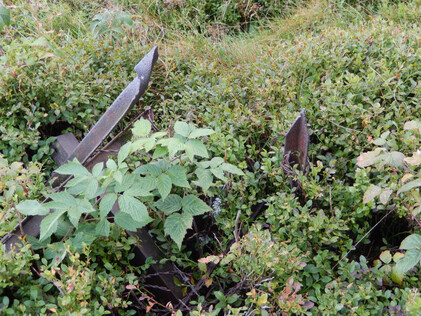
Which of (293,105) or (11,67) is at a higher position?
(11,67)

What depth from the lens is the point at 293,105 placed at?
8.36ft

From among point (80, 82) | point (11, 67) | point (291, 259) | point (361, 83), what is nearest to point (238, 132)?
point (361, 83)

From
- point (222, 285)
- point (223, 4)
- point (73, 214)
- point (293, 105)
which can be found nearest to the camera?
point (73, 214)

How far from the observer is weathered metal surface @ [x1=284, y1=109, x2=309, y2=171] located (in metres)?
1.90

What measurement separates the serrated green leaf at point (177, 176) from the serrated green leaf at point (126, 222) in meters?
0.20

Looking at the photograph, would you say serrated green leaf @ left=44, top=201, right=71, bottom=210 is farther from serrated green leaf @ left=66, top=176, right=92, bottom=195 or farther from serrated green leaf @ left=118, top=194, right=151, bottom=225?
serrated green leaf @ left=118, top=194, right=151, bottom=225

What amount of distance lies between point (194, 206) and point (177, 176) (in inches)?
5.8

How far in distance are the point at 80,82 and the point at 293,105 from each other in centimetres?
142

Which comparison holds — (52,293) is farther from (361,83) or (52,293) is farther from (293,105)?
(361,83)

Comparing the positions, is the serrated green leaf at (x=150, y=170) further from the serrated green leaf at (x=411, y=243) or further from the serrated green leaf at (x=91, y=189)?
the serrated green leaf at (x=411, y=243)

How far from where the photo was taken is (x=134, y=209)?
5.29ft

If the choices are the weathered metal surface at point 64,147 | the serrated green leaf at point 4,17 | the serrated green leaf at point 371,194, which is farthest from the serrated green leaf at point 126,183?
the serrated green leaf at point 4,17

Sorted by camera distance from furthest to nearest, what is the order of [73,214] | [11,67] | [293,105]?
1. [11,67]
2. [293,105]
3. [73,214]

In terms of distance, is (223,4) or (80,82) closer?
(80,82)
